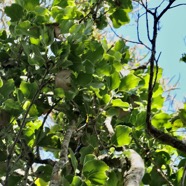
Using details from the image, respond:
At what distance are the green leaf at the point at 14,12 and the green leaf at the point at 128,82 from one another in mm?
464

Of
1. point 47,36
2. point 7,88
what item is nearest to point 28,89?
point 7,88

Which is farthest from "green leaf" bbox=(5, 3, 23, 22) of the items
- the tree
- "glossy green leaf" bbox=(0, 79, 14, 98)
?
"glossy green leaf" bbox=(0, 79, 14, 98)

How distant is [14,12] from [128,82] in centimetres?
51

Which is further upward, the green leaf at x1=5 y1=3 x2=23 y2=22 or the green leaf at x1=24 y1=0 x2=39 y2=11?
the green leaf at x1=24 y1=0 x2=39 y2=11

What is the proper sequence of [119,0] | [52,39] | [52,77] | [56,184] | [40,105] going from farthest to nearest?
[119,0] → [40,105] → [52,77] → [52,39] → [56,184]

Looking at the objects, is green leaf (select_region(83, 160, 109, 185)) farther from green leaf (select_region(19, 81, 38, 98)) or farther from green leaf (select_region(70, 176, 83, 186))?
green leaf (select_region(19, 81, 38, 98))

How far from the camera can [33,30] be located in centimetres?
145

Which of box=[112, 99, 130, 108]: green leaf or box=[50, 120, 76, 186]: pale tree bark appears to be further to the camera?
box=[112, 99, 130, 108]: green leaf

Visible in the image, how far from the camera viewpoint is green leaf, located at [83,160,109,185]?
3.86 feet

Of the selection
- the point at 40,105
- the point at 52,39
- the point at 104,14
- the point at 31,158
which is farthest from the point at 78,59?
the point at 104,14

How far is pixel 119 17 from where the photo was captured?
1.97 metres

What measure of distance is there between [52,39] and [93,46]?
0.23 meters

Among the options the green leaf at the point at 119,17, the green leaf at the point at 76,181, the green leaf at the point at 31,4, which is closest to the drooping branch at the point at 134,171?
the green leaf at the point at 76,181

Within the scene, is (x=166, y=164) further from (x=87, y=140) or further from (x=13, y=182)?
(x=13, y=182)
